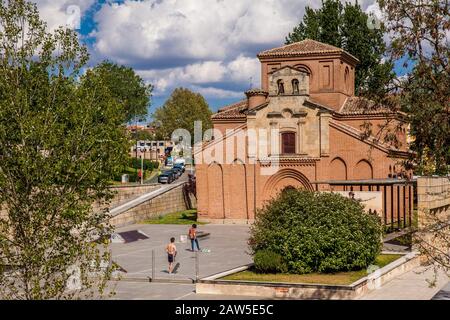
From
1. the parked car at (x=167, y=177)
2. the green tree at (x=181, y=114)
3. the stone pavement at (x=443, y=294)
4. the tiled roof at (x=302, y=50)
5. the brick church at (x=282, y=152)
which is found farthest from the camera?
the green tree at (x=181, y=114)

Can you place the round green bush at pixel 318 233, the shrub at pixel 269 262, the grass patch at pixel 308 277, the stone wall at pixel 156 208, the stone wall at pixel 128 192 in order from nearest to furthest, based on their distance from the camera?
the grass patch at pixel 308 277 < the round green bush at pixel 318 233 < the shrub at pixel 269 262 < the stone wall at pixel 156 208 < the stone wall at pixel 128 192

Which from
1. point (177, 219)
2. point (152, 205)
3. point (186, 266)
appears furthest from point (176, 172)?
point (186, 266)

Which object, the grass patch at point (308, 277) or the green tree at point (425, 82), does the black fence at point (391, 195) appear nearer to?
the grass patch at point (308, 277)

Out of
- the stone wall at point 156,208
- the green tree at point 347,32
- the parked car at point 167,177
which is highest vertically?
the green tree at point 347,32

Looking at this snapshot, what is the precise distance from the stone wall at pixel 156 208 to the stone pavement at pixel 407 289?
22949 mm

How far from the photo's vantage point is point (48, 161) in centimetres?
1295

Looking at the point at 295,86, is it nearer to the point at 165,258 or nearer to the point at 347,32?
the point at 165,258

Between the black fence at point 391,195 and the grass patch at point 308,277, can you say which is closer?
the grass patch at point 308,277

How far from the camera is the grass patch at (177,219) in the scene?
46688 millimetres

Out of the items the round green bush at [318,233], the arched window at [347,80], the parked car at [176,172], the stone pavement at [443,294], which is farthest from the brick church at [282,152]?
the parked car at [176,172]

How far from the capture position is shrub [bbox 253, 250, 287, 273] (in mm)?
23766

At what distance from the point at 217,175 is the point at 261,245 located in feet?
70.7

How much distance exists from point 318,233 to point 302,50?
29237 mm

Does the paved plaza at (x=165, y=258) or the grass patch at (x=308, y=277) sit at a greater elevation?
the grass patch at (x=308, y=277)
